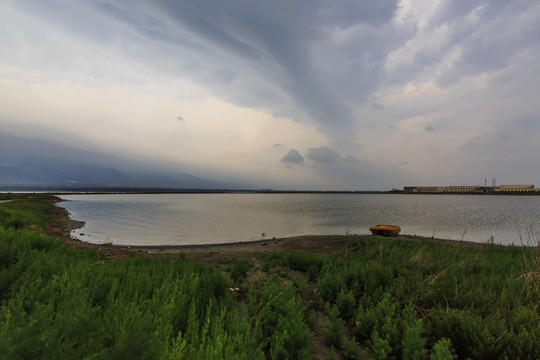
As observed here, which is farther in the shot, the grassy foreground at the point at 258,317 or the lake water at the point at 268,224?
the lake water at the point at 268,224

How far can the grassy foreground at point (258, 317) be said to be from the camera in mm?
2639

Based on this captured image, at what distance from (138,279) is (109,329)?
2315mm

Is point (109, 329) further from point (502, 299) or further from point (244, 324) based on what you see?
point (502, 299)

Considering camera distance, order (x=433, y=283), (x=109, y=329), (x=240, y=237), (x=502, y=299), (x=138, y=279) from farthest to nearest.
→ (x=240, y=237), (x=433, y=283), (x=138, y=279), (x=502, y=299), (x=109, y=329)

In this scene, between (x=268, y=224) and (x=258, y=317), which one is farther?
(x=268, y=224)

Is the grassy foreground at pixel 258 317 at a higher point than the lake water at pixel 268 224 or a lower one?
higher

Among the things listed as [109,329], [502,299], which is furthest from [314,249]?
[109,329]

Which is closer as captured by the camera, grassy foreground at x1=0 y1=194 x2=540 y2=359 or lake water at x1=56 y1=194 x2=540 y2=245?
grassy foreground at x1=0 y1=194 x2=540 y2=359

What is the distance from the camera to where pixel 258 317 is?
4.44 metres

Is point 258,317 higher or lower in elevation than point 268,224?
higher

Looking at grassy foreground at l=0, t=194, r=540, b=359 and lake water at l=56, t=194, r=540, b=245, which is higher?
grassy foreground at l=0, t=194, r=540, b=359

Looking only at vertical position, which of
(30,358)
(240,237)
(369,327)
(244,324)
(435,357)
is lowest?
(240,237)

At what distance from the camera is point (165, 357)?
104 inches

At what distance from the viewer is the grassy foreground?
2639 mm
